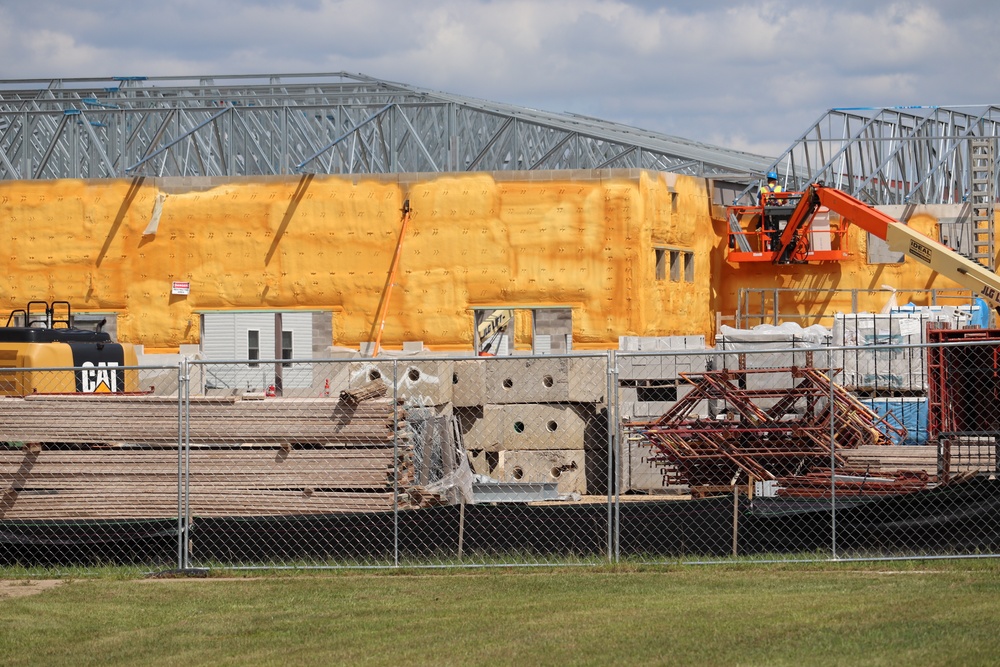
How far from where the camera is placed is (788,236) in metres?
30.2

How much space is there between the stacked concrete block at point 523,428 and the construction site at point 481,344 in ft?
0.16

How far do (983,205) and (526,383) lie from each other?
14594 mm

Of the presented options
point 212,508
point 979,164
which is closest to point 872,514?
point 212,508

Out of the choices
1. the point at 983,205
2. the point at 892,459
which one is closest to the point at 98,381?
the point at 892,459

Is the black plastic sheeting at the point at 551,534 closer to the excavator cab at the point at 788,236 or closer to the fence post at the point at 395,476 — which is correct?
the fence post at the point at 395,476

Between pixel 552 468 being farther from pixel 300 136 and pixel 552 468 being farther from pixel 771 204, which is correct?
pixel 300 136

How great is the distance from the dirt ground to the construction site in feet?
2.19

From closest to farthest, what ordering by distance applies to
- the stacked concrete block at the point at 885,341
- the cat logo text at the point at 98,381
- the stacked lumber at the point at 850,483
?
1. the stacked lumber at the point at 850,483
2. the cat logo text at the point at 98,381
3. the stacked concrete block at the point at 885,341

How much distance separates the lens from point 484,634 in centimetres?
952

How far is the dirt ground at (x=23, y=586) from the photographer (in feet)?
39.4

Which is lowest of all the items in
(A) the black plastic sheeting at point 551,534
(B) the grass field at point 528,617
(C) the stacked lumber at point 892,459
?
(B) the grass field at point 528,617

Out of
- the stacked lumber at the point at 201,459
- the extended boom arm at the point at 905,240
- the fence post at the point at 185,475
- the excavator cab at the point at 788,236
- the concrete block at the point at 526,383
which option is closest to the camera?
the fence post at the point at 185,475

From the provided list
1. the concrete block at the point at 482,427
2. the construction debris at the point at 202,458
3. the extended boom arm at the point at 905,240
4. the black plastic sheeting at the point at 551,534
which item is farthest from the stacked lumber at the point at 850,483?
the extended boom arm at the point at 905,240

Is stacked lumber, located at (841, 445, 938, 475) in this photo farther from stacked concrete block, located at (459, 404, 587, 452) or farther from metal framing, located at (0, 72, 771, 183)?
metal framing, located at (0, 72, 771, 183)
